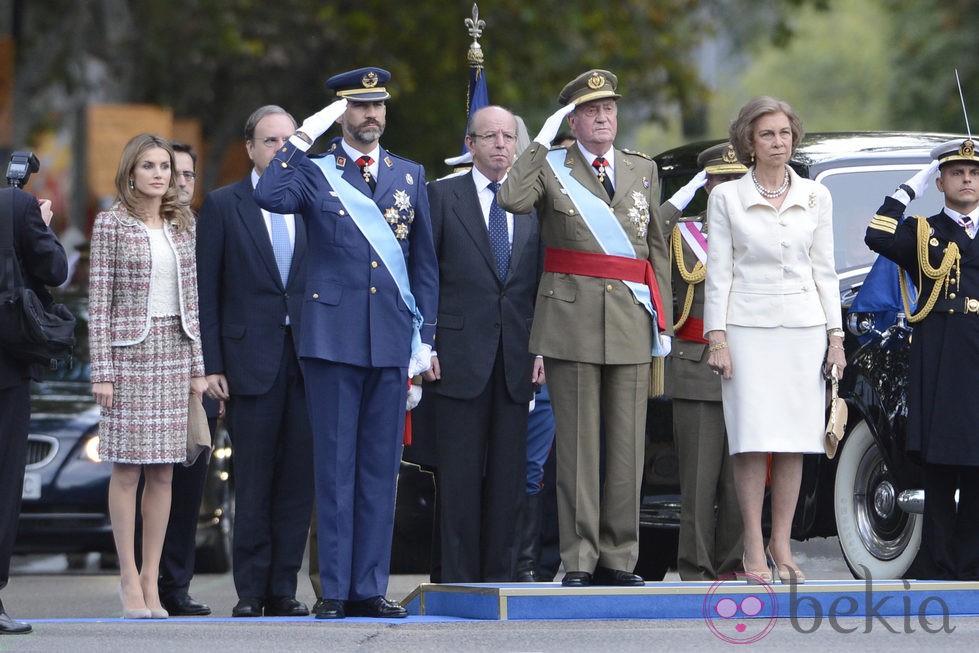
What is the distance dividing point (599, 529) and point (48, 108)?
1010 inches

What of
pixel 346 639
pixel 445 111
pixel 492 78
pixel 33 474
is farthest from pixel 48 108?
pixel 346 639

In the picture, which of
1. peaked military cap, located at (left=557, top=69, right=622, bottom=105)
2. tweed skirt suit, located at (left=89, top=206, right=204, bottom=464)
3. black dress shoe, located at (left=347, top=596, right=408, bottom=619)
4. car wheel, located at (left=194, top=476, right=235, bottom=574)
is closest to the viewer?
black dress shoe, located at (left=347, top=596, right=408, bottom=619)

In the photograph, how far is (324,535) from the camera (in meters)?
8.32

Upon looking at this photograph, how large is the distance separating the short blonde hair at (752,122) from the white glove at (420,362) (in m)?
1.63

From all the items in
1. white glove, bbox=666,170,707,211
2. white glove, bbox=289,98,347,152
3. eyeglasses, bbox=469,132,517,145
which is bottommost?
white glove, bbox=666,170,707,211

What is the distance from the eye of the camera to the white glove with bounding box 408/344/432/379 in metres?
8.54

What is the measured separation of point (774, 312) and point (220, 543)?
5.54 meters

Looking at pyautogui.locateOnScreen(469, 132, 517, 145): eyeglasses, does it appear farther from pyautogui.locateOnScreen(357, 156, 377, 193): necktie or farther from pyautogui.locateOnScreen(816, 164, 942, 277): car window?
pyautogui.locateOnScreen(816, 164, 942, 277): car window

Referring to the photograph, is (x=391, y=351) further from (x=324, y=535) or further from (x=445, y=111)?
(x=445, y=111)

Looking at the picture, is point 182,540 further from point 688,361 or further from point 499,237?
point 688,361

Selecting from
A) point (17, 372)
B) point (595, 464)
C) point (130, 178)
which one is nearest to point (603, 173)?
point (595, 464)

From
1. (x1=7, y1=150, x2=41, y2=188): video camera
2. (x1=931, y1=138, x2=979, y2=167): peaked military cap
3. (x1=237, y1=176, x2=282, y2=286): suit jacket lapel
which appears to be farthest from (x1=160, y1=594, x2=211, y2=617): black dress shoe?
(x1=931, y1=138, x2=979, y2=167): peaked military cap

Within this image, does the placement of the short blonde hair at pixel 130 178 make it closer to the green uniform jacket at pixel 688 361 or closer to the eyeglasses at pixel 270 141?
the eyeglasses at pixel 270 141

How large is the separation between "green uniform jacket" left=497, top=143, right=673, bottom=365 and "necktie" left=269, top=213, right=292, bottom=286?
54.9 inches
